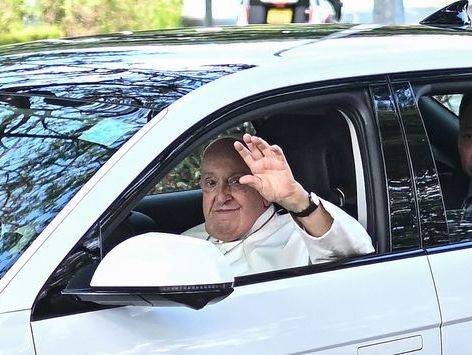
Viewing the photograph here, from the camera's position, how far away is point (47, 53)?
2830mm

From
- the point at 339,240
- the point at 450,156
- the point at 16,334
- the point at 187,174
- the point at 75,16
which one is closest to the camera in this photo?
the point at 16,334

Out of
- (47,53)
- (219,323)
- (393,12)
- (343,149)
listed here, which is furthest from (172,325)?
(393,12)

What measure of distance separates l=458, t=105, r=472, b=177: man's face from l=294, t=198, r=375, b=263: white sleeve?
1.04 m

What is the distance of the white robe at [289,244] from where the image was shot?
2439mm

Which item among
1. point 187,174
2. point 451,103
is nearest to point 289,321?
point 187,174

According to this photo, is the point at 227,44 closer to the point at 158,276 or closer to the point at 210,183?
the point at 210,183

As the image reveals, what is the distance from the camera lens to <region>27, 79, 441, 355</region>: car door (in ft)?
6.57

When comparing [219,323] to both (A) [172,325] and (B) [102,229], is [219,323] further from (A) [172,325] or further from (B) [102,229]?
(B) [102,229]

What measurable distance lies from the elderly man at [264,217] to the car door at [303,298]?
0.10 metres

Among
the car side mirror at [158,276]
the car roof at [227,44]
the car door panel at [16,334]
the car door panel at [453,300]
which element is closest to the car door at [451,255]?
the car door panel at [453,300]

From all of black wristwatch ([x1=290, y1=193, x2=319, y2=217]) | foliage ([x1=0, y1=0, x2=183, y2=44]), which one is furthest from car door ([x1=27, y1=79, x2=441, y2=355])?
foliage ([x1=0, y1=0, x2=183, y2=44])

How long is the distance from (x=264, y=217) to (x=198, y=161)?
31 cm

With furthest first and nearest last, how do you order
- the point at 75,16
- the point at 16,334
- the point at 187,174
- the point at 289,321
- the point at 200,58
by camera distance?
the point at 75,16 < the point at 187,174 < the point at 200,58 < the point at 289,321 < the point at 16,334

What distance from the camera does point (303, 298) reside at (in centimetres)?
223
